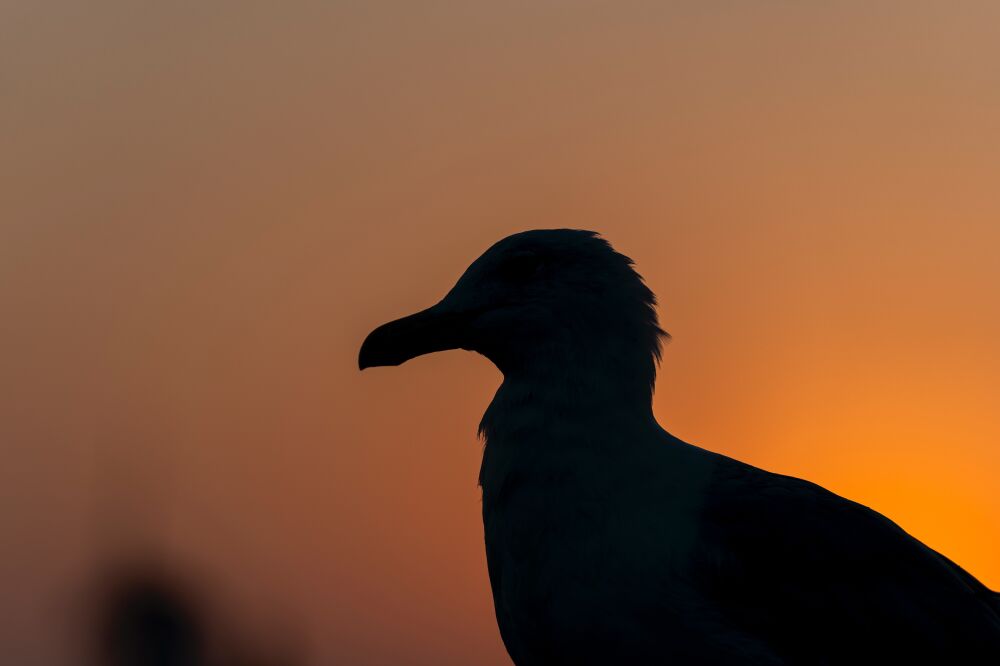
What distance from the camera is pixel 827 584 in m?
6.02

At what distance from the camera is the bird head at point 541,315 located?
648cm

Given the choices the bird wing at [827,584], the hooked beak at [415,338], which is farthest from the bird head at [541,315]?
the bird wing at [827,584]

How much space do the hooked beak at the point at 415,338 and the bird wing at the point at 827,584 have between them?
1.50m

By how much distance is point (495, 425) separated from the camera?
6.29 m

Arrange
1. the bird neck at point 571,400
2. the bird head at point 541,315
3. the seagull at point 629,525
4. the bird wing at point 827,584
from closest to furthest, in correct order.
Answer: the seagull at point 629,525 → the bird wing at point 827,584 → the bird neck at point 571,400 → the bird head at point 541,315

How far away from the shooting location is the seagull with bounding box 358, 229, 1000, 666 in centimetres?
559

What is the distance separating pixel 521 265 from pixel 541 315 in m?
0.35

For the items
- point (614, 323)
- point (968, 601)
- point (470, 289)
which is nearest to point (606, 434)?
point (614, 323)

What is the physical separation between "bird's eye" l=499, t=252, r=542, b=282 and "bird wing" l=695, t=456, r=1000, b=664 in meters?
1.40

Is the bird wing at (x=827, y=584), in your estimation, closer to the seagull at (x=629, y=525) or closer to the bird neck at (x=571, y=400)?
the seagull at (x=629, y=525)

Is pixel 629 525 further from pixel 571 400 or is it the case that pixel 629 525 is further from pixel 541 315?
pixel 541 315

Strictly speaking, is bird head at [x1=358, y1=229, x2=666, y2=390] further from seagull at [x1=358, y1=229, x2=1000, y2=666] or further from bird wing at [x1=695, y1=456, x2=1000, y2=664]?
bird wing at [x1=695, y1=456, x2=1000, y2=664]

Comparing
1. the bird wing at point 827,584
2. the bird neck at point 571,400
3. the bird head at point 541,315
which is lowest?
the bird wing at point 827,584

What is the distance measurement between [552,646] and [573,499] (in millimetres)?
659
